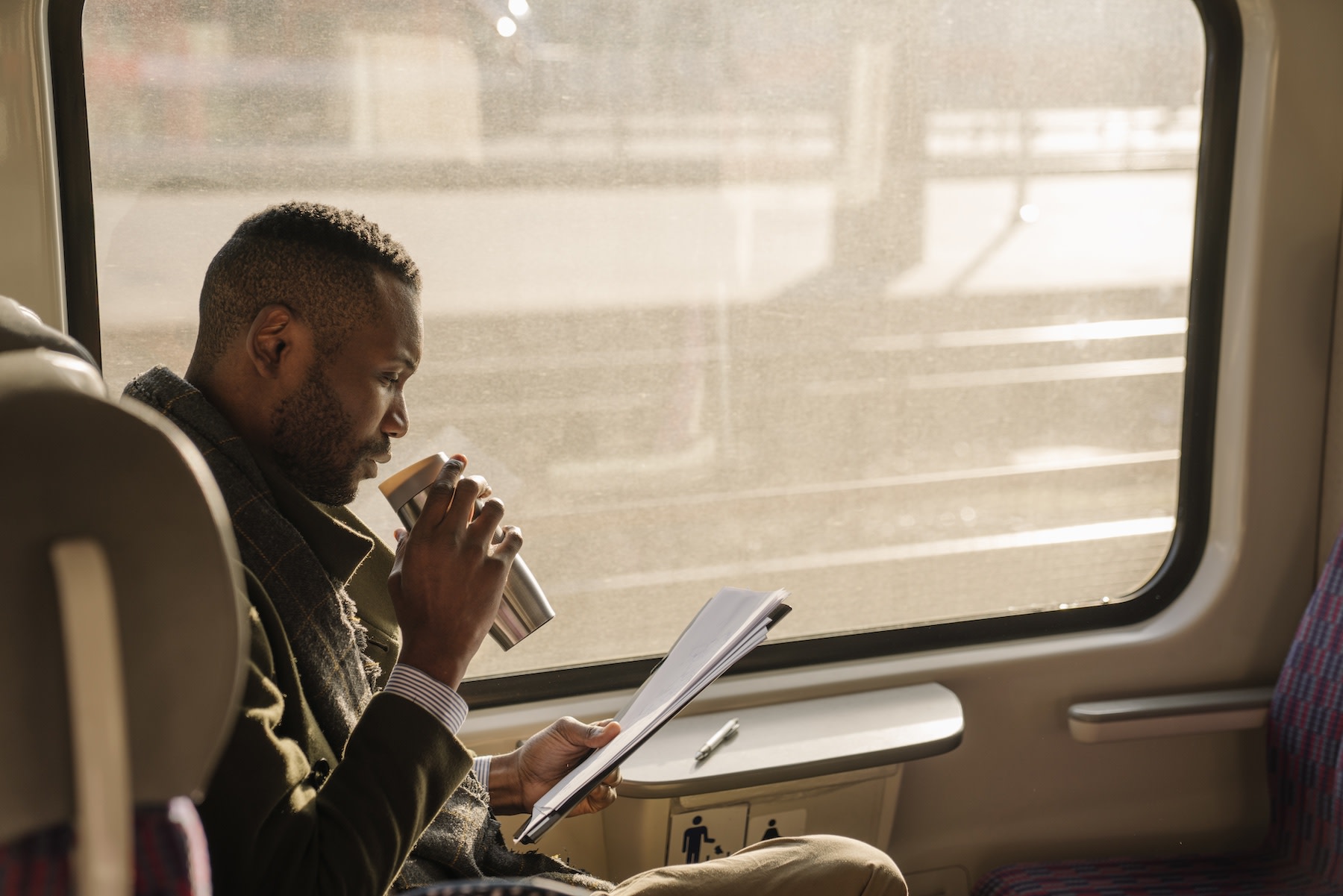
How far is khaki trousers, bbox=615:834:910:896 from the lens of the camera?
145cm

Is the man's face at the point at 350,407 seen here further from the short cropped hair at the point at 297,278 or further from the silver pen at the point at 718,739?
the silver pen at the point at 718,739

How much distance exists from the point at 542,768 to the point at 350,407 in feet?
2.06

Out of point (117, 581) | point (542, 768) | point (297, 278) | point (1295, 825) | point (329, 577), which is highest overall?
point (297, 278)

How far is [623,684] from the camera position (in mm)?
2119

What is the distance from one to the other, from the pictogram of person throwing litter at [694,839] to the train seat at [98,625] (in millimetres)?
1518

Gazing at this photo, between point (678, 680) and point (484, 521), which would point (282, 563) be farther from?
point (678, 680)

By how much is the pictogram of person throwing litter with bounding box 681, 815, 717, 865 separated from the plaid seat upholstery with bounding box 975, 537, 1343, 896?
575mm

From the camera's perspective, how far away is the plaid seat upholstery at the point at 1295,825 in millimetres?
2051

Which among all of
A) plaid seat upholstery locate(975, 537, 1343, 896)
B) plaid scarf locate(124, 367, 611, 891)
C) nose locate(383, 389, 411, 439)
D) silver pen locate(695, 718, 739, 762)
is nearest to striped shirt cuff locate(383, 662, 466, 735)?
plaid scarf locate(124, 367, 611, 891)

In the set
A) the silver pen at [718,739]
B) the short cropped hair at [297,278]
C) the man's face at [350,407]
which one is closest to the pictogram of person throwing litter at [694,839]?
the silver pen at [718,739]

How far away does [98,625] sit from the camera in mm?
518

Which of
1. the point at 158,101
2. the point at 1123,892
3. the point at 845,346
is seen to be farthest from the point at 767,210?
the point at 1123,892

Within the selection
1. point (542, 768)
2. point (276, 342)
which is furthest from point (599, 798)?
point (276, 342)

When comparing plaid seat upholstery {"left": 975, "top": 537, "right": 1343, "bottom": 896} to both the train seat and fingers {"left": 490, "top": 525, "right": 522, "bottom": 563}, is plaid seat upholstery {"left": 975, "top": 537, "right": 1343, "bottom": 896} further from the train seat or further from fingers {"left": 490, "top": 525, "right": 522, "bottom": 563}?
the train seat
